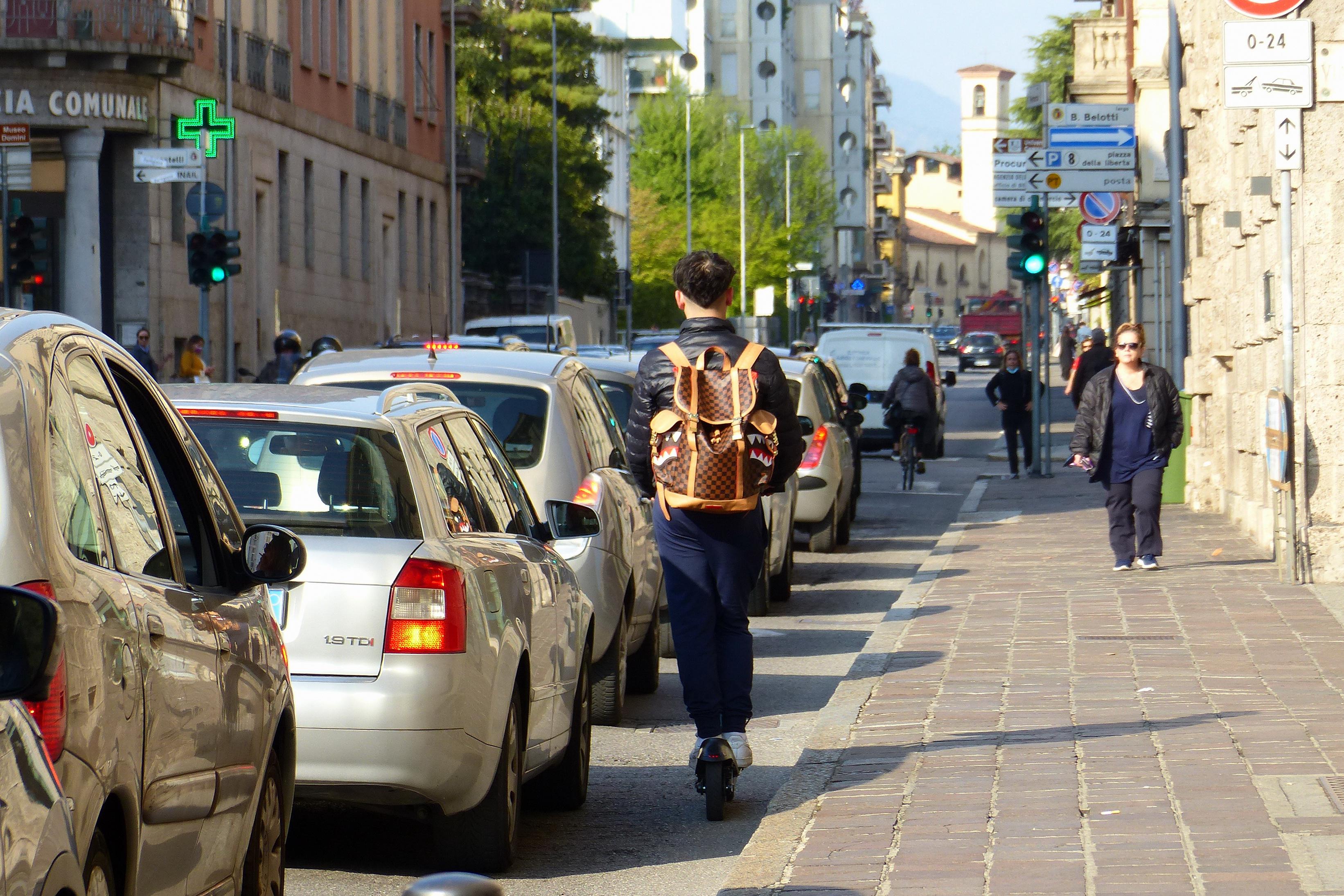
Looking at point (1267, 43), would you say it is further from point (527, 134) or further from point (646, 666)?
point (527, 134)

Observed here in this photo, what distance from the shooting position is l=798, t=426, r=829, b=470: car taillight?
18.3 m

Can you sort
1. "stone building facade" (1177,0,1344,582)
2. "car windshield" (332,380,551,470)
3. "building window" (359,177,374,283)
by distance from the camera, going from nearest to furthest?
"car windshield" (332,380,551,470), "stone building facade" (1177,0,1344,582), "building window" (359,177,374,283)

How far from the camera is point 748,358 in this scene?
7.44 meters

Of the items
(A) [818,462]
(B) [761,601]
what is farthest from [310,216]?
(B) [761,601]

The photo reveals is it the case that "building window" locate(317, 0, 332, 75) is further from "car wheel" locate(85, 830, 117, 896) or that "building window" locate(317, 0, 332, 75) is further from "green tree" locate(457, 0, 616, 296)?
"car wheel" locate(85, 830, 117, 896)

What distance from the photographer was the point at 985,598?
14086mm

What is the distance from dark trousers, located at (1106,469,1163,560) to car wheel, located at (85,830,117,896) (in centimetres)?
1254

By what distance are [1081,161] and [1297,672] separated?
15903mm

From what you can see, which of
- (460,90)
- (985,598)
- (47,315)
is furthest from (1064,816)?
(460,90)

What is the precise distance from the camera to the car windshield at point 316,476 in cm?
673

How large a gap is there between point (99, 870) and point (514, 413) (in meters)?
6.72

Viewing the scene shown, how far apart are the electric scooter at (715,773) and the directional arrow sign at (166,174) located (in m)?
19.8

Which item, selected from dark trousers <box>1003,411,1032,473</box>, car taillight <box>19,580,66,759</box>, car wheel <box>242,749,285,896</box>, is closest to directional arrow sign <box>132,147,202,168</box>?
dark trousers <box>1003,411,1032,473</box>

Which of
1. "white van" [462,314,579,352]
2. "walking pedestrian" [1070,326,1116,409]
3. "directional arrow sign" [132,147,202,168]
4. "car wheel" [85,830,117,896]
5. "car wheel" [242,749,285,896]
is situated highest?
"directional arrow sign" [132,147,202,168]
